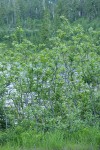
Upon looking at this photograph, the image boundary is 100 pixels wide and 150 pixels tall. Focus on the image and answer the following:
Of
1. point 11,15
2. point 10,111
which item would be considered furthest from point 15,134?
point 11,15

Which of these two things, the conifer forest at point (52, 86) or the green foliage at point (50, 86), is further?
the green foliage at point (50, 86)

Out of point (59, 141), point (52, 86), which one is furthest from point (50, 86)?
point (59, 141)

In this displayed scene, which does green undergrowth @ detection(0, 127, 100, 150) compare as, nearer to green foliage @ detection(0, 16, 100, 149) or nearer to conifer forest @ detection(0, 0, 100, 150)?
conifer forest @ detection(0, 0, 100, 150)

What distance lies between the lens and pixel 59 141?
22.6ft

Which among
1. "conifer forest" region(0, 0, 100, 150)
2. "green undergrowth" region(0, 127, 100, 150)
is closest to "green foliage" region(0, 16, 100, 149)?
"conifer forest" region(0, 0, 100, 150)

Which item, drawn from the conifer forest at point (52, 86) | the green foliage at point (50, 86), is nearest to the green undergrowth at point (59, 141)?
the conifer forest at point (52, 86)

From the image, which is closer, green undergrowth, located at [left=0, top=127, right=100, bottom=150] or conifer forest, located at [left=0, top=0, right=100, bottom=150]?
green undergrowth, located at [left=0, top=127, right=100, bottom=150]

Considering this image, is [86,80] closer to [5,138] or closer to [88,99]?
[88,99]

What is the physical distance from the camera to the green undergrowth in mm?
6633

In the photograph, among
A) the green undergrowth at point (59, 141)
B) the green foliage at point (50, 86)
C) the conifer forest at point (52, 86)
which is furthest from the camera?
the green foliage at point (50, 86)

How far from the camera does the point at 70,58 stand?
10.8 metres

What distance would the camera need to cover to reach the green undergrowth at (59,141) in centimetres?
663

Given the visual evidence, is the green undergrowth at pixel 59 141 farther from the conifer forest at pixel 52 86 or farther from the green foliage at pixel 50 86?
the green foliage at pixel 50 86

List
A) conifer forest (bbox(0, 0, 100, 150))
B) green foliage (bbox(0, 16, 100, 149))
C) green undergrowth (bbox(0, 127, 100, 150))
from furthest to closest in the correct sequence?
green foliage (bbox(0, 16, 100, 149)), conifer forest (bbox(0, 0, 100, 150)), green undergrowth (bbox(0, 127, 100, 150))
